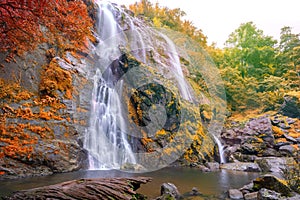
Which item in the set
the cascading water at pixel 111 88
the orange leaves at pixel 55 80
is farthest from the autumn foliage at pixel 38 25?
the cascading water at pixel 111 88

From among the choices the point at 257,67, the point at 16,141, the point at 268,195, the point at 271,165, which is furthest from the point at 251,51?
the point at 16,141

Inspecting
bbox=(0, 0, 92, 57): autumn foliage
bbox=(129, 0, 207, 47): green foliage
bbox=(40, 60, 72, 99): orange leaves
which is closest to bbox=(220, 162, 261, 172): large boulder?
bbox=(40, 60, 72, 99): orange leaves

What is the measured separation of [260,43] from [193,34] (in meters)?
10.5

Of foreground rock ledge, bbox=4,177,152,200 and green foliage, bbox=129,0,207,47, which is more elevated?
green foliage, bbox=129,0,207,47

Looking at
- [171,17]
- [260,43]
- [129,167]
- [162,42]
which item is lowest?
[129,167]

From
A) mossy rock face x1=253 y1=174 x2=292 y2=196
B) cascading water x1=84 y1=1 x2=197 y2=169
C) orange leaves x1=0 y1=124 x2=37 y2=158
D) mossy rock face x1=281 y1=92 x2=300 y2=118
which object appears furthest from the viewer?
mossy rock face x1=281 y1=92 x2=300 y2=118

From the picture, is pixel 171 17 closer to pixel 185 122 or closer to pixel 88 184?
pixel 185 122

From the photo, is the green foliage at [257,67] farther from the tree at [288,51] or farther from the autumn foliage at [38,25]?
the autumn foliage at [38,25]

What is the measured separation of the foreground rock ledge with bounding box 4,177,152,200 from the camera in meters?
2.48

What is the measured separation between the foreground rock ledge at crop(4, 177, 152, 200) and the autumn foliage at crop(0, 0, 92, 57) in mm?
5400

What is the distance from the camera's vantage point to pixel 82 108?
11648mm

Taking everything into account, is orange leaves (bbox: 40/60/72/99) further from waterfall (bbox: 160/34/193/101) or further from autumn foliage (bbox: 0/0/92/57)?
waterfall (bbox: 160/34/193/101)

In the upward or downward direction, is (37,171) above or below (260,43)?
below

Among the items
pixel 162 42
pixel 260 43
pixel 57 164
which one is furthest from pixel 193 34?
pixel 57 164
